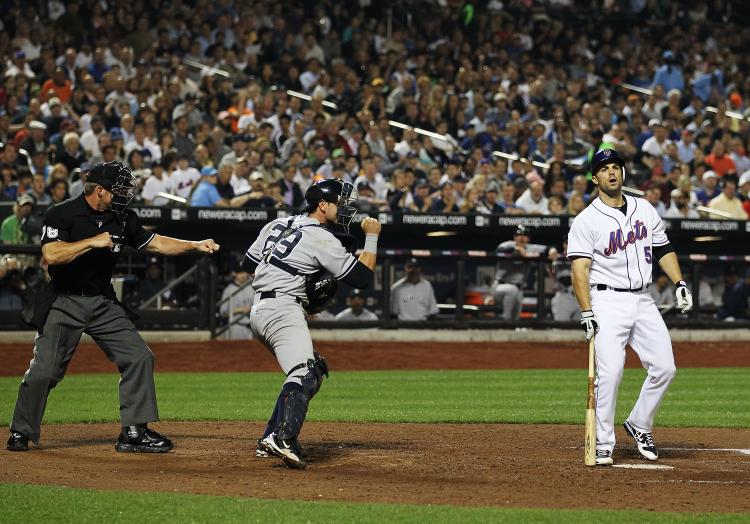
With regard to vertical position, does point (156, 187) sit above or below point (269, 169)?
below

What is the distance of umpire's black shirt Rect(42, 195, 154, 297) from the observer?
796cm

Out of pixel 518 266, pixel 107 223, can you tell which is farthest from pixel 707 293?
pixel 107 223

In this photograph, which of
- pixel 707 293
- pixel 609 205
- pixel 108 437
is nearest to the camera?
pixel 609 205

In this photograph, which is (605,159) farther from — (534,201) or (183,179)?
(534,201)

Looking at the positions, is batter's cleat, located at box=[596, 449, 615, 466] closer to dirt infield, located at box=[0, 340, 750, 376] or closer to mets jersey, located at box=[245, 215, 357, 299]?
mets jersey, located at box=[245, 215, 357, 299]

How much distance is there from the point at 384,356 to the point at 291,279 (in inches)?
342

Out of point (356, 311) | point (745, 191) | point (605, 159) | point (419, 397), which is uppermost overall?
point (745, 191)

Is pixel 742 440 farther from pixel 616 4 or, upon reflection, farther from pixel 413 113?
pixel 616 4

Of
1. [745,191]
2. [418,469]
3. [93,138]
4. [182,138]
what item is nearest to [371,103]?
[182,138]

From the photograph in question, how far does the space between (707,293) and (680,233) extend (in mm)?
1382

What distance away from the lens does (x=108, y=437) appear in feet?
29.1

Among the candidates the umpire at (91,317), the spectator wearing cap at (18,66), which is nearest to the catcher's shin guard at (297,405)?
the umpire at (91,317)

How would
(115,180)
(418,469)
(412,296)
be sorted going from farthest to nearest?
(412,296) < (115,180) < (418,469)

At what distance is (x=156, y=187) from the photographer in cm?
1762
